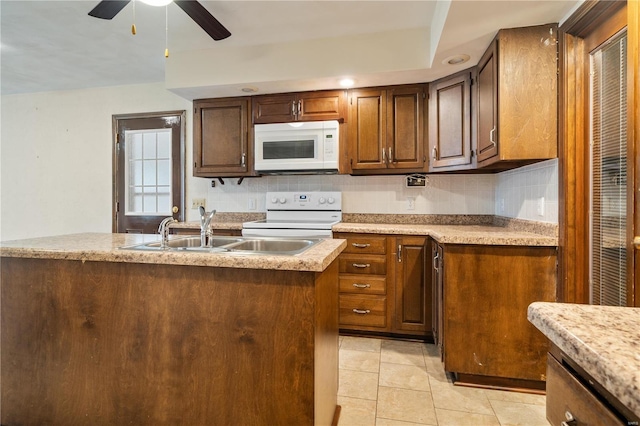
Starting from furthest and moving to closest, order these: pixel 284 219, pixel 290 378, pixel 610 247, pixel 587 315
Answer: pixel 284 219
pixel 610 247
pixel 290 378
pixel 587 315

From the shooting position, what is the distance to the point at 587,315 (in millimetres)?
640

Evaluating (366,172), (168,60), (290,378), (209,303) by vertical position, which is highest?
(168,60)

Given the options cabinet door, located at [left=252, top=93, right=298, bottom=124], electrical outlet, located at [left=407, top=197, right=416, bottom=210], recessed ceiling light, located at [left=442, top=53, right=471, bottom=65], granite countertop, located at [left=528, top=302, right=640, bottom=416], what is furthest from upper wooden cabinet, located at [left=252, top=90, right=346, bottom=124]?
granite countertop, located at [left=528, top=302, right=640, bottom=416]

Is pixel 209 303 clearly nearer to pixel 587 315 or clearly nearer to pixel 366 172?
pixel 587 315

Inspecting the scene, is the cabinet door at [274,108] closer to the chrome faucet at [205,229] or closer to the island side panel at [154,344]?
the chrome faucet at [205,229]

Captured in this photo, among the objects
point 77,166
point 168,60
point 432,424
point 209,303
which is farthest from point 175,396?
point 77,166

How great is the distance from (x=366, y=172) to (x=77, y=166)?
3.48 metres

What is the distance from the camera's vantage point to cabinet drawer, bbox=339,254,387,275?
2633 millimetres

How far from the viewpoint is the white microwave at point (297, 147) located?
2.88 m

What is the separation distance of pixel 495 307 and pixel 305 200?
6.27ft

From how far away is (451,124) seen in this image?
258cm

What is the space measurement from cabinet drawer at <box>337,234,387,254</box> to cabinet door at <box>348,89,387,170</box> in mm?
656

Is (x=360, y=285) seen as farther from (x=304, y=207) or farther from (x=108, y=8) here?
(x=108, y=8)

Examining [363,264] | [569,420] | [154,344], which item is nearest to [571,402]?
[569,420]
